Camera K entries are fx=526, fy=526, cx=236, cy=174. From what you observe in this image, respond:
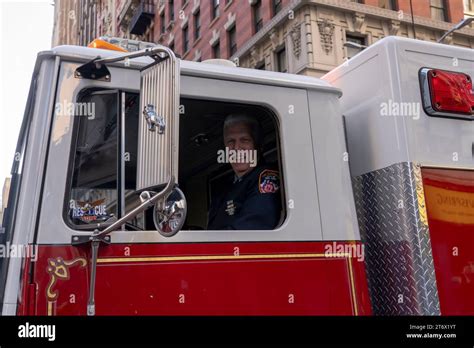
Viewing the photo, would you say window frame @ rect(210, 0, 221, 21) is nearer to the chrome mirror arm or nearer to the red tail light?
the red tail light

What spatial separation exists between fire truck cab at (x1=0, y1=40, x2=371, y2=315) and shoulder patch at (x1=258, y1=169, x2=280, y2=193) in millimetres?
64

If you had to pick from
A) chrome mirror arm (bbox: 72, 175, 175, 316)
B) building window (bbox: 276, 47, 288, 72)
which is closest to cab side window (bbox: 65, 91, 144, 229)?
chrome mirror arm (bbox: 72, 175, 175, 316)

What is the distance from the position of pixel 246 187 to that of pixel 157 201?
962mm

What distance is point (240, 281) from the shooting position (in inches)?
97.3

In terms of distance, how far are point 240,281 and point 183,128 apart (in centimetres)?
118

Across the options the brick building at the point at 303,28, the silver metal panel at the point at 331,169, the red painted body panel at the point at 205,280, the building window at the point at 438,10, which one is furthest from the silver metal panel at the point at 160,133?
the building window at the point at 438,10

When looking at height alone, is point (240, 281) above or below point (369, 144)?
below

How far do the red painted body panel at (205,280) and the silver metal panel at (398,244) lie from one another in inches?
6.2

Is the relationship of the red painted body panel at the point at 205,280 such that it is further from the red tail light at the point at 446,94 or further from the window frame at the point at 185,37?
the window frame at the point at 185,37
